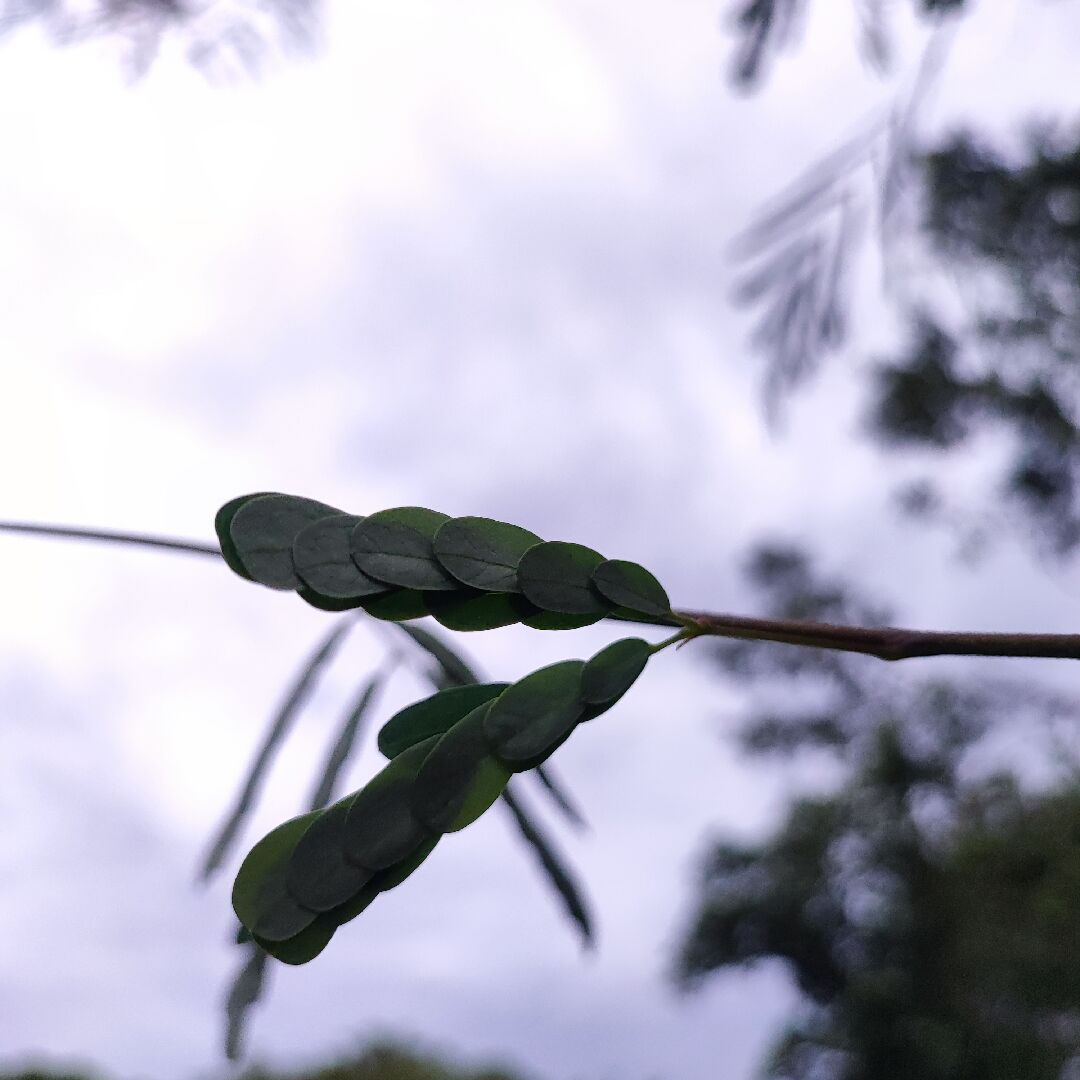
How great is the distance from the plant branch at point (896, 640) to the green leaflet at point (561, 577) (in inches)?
1.5

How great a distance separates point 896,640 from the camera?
13.6 inches

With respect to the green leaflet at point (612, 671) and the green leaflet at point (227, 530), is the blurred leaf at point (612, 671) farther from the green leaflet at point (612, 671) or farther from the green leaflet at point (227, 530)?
the green leaflet at point (227, 530)

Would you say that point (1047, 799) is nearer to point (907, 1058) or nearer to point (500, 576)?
point (907, 1058)

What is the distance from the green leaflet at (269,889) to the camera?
1.09 feet

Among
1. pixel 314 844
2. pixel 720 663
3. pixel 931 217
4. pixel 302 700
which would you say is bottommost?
pixel 314 844

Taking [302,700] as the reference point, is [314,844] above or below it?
below

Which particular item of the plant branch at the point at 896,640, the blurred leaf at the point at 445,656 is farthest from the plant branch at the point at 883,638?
the blurred leaf at the point at 445,656

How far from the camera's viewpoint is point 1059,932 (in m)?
4.30

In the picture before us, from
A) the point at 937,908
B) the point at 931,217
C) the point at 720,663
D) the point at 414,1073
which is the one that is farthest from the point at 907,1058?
the point at 931,217

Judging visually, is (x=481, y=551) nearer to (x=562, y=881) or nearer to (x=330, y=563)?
(x=330, y=563)

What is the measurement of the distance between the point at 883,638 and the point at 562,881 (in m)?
0.31

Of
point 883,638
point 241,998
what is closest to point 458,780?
point 883,638

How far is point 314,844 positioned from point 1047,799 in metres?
5.16

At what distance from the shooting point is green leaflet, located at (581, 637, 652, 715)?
0.35 metres
